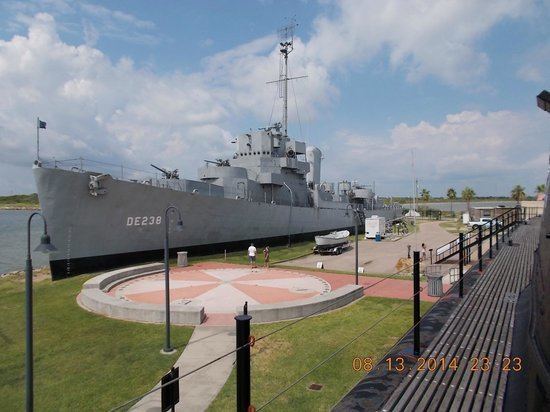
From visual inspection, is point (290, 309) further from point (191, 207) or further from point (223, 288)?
point (191, 207)

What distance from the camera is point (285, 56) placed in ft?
127

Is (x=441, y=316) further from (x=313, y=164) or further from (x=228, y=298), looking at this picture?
(x=313, y=164)

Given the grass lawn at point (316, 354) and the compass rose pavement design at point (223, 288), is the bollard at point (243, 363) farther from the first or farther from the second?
the compass rose pavement design at point (223, 288)

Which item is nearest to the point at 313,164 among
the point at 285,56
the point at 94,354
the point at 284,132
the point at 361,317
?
the point at 284,132

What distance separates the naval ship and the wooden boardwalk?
1756 cm

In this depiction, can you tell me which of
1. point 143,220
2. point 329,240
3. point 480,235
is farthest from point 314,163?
point 480,235

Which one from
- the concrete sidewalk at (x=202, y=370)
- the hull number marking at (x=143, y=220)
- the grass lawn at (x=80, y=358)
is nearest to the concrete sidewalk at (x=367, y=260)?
the hull number marking at (x=143, y=220)

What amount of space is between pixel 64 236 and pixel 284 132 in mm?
24729

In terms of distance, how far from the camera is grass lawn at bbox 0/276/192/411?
7.01m

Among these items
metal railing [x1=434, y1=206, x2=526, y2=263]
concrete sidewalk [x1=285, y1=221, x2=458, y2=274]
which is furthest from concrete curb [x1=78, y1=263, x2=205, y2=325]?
concrete sidewalk [x1=285, y1=221, x2=458, y2=274]

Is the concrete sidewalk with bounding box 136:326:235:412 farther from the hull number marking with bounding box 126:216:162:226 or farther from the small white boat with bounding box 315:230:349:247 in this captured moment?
the small white boat with bounding box 315:230:349:247

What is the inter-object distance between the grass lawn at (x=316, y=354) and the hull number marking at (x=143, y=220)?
12.3 m

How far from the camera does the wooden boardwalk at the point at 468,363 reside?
3.36 meters

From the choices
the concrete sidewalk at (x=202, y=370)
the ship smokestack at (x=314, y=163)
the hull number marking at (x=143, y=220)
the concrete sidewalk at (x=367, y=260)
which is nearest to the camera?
the concrete sidewalk at (x=202, y=370)
